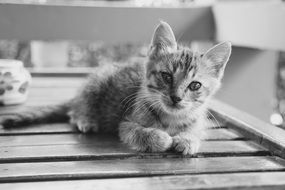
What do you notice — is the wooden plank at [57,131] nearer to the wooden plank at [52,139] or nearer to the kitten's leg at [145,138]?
the wooden plank at [52,139]

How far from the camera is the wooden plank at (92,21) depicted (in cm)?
297

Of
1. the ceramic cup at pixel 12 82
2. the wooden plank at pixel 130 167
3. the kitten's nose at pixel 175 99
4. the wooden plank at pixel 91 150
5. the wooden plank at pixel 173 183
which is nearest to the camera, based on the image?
the wooden plank at pixel 173 183

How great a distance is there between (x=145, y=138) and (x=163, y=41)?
487mm

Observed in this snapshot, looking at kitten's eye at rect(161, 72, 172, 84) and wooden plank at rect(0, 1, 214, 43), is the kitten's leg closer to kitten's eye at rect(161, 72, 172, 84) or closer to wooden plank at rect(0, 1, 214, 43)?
kitten's eye at rect(161, 72, 172, 84)

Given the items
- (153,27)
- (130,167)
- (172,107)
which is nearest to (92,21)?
(153,27)

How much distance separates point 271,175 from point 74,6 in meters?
2.07

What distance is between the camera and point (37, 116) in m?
2.12

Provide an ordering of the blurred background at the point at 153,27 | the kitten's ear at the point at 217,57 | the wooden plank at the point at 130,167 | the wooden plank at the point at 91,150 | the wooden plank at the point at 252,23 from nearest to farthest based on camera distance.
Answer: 1. the wooden plank at the point at 130,167
2. the wooden plank at the point at 91,150
3. the kitten's ear at the point at 217,57
4. the wooden plank at the point at 252,23
5. the blurred background at the point at 153,27

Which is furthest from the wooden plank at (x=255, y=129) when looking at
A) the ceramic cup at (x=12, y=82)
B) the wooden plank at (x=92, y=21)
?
the ceramic cup at (x=12, y=82)

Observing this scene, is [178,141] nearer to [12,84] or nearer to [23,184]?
[23,184]

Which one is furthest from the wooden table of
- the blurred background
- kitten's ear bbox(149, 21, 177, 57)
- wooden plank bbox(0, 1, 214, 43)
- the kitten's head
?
wooden plank bbox(0, 1, 214, 43)

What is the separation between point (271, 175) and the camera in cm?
144

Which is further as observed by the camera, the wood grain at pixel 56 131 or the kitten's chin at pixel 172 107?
the wood grain at pixel 56 131

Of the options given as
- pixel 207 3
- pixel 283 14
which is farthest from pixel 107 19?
pixel 283 14
